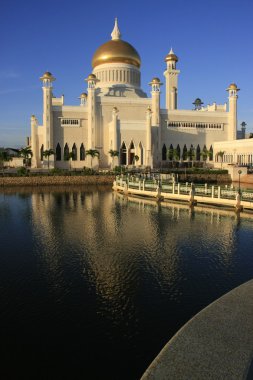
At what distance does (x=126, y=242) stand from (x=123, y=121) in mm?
48847

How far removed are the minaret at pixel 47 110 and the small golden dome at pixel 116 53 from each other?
45.6 ft

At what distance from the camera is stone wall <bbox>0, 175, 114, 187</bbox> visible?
56875mm

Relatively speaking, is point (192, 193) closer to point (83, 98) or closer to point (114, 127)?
point (114, 127)

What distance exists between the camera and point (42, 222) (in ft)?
90.2

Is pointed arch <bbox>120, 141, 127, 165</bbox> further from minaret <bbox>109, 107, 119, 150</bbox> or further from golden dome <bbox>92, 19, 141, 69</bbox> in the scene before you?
golden dome <bbox>92, 19, 141, 69</bbox>

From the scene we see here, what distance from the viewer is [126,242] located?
21.0 m

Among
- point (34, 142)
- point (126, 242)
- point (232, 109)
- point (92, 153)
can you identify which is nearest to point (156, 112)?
point (92, 153)

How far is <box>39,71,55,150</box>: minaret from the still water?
129 ft

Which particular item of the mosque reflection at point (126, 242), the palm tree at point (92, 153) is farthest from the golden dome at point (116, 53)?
the mosque reflection at point (126, 242)

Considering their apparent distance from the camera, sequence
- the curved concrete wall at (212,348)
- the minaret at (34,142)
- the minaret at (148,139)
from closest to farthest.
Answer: the curved concrete wall at (212,348) → the minaret at (148,139) → the minaret at (34,142)

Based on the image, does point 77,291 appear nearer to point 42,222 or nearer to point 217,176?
point 42,222

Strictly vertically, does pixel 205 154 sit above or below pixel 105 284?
above

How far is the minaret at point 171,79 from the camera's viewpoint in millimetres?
78938

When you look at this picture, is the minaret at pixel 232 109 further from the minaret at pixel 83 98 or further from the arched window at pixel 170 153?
the minaret at pixel 83 98
